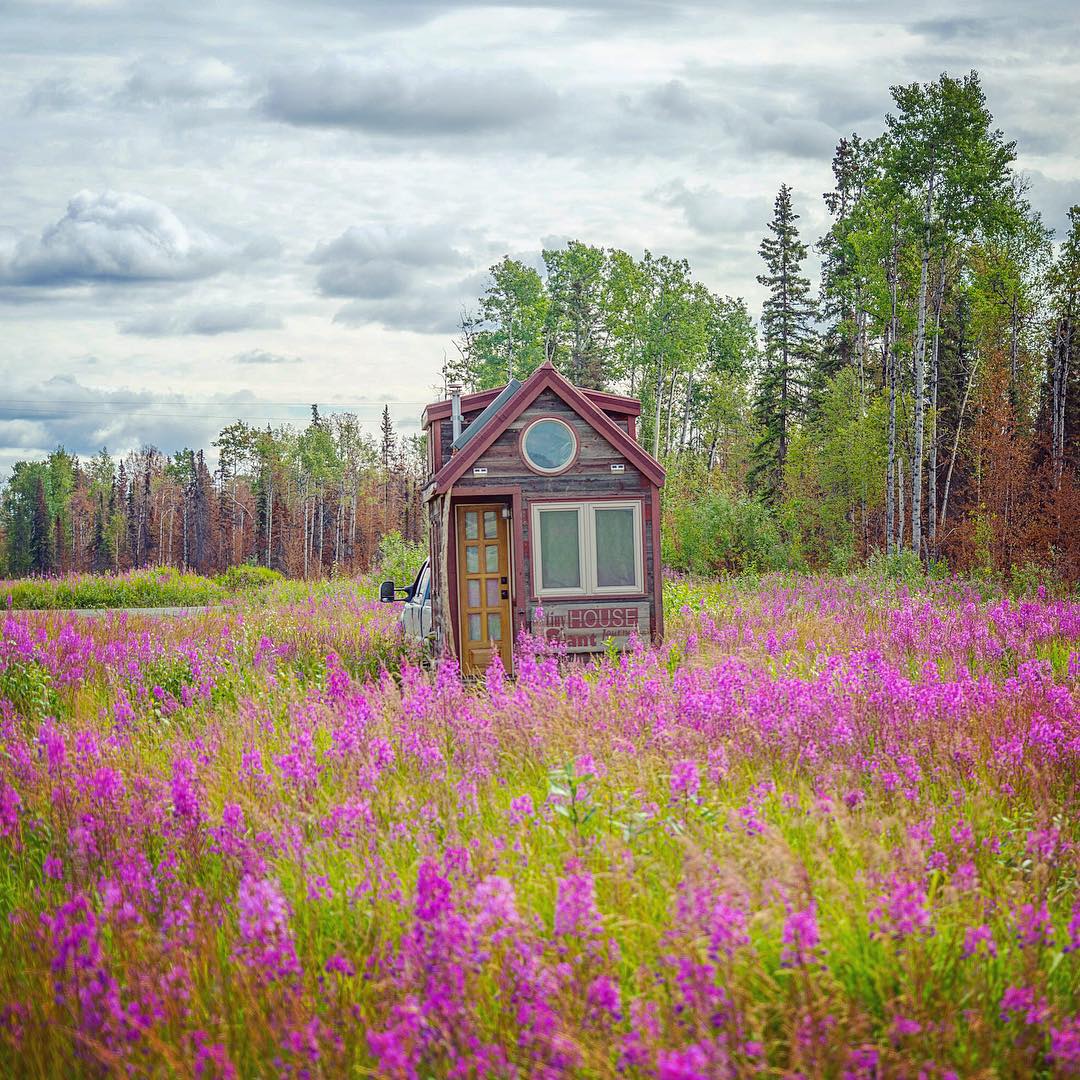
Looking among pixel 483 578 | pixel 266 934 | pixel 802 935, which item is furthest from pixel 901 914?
pixel 483 578

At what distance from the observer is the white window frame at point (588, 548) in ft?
44.5

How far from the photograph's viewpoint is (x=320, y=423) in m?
88.3

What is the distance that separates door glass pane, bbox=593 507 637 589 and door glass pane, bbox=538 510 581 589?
0.29 meters

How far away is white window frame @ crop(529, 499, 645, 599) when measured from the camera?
1357cm

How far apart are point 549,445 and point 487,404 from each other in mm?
1961

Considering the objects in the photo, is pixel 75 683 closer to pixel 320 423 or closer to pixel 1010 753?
pixel 1010 753

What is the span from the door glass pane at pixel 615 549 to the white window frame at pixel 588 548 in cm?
4

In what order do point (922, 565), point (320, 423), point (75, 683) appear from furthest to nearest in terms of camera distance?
1. point (320, 423)
2. point (922, 565)
3. point (75, 683)

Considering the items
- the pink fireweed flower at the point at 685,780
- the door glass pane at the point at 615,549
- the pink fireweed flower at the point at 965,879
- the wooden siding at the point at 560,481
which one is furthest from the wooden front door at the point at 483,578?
the pink fireweed flower at the point at 965,879

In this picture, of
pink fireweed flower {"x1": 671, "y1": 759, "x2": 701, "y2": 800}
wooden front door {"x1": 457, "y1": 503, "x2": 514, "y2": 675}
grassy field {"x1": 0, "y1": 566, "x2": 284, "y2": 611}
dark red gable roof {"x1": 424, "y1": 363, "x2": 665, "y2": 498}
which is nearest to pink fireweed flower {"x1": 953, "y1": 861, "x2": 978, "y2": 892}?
pink fireweed flower {"x1": 671, "y1": 759, "x2": 701, "y2": 800}

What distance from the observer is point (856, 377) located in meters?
45.9

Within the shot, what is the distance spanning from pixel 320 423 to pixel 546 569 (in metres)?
77.7

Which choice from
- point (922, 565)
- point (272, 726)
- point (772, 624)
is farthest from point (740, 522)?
point (272, 726)

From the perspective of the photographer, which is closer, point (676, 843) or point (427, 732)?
point (676, 843)
